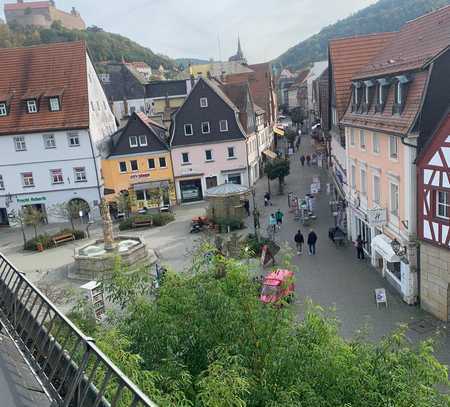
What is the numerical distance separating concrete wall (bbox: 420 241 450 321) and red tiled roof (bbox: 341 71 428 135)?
13.3 ft

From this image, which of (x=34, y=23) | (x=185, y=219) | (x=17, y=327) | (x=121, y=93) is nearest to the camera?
(x=17, y=327)

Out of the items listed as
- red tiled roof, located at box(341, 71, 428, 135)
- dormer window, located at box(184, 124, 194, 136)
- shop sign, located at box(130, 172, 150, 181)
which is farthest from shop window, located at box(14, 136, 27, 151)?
red tiled roof, located at box(341, 71, 428, 135)

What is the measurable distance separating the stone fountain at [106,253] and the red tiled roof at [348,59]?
12817mm

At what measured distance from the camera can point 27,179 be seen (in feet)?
116

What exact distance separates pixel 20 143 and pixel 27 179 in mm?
2663

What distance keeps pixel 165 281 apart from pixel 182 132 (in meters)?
30.2

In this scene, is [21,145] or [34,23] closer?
[21,145]

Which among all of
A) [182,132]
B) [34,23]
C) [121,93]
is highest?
[34,23]

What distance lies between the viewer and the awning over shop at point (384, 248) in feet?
56.2

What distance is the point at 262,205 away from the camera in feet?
115

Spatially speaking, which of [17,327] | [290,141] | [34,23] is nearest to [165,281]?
[17,327]

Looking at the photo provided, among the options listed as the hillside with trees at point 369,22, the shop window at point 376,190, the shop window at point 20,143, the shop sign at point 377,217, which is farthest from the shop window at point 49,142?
the hillside with trees at point 369,22

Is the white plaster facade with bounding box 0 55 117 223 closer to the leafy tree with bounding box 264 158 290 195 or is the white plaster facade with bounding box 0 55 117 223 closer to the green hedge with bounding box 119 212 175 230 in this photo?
the green hedge with bounding box 119 212 175 230

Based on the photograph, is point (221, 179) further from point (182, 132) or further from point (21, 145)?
point (21, 145)
